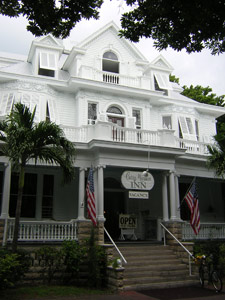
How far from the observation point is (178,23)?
24.8ft

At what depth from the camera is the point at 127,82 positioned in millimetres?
18891

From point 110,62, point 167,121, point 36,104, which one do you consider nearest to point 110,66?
point 110,62

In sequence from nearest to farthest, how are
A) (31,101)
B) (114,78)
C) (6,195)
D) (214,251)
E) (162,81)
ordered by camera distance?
(6,195), (214,251), (31,101), (114,78), (162,81)

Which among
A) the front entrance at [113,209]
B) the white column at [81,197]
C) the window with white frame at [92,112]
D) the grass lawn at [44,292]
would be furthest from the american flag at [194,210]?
the window with white frame at [92,112]

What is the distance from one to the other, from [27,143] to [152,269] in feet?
21.8

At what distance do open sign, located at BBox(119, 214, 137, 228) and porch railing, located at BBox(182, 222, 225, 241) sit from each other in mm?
2475

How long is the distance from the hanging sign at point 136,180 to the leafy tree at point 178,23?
7.22 metres

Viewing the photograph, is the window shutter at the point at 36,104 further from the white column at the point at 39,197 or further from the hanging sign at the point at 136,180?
the hanging sign at the point at 136,180

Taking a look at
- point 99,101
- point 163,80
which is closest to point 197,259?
point 99,101

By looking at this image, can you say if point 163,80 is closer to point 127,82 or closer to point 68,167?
point 127,82

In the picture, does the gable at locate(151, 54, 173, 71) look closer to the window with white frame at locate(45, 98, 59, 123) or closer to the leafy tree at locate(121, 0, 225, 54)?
the window with white frame at locate(45, 98, 59, 123)

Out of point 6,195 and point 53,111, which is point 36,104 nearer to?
point 53,111

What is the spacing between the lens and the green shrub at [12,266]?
9289mm

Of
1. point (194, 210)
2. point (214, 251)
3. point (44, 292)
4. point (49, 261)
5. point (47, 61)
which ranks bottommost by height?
point (44, 292)
